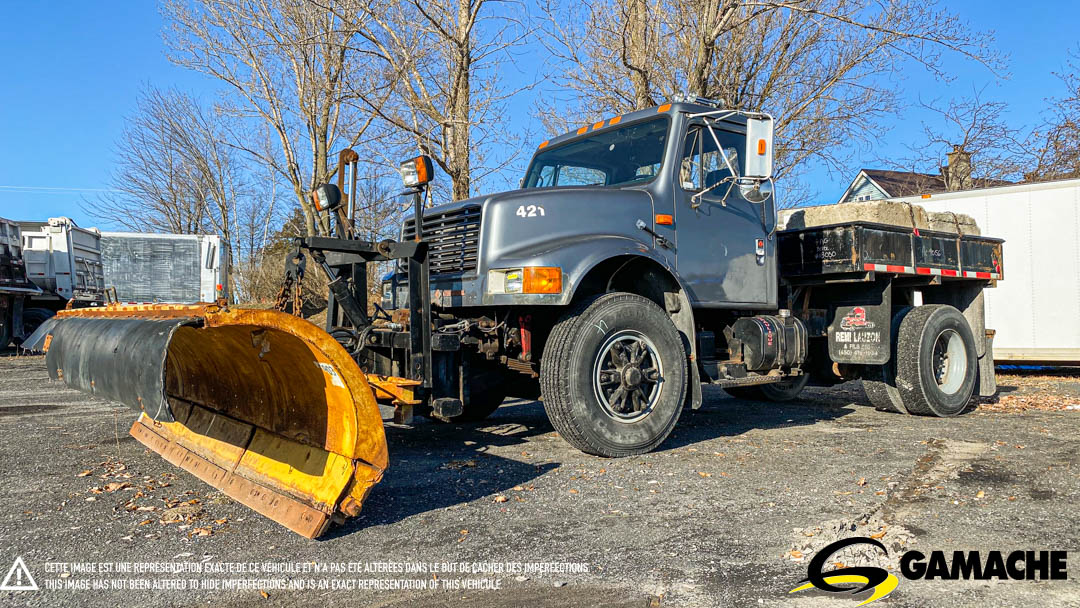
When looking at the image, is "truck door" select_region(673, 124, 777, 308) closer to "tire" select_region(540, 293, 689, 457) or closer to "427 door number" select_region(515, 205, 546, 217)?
"tire" select_region(540, 293, 689, 457)

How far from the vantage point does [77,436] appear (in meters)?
6.81

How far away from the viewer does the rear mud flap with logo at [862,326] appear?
7.52m

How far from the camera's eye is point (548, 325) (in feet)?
19.7

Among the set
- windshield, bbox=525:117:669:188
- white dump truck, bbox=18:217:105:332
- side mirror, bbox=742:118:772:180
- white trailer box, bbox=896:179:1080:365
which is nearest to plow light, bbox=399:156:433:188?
windshield, bbox=525:117:669:188

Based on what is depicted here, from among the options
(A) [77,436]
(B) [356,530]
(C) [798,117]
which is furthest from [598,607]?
(C) [798,117]

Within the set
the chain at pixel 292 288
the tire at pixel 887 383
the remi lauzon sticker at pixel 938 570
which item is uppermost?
the chain at pixel 292 288

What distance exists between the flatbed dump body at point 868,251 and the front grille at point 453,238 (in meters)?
3.47

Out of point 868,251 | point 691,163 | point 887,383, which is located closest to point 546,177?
point 691,163

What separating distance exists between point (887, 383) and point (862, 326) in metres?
0.76

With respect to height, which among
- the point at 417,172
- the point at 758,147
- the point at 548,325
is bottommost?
the point at 548,325

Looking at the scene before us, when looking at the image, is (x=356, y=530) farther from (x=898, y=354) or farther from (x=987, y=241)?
(x=987, y=241)

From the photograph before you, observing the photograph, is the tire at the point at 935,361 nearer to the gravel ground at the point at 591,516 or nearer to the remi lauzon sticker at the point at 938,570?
the gravel ground at the point at 591,516

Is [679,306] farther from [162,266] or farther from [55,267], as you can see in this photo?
[162,266]

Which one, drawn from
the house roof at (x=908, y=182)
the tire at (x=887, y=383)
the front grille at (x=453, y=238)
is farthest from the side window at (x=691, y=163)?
the house roof at (x=908, y=182)
